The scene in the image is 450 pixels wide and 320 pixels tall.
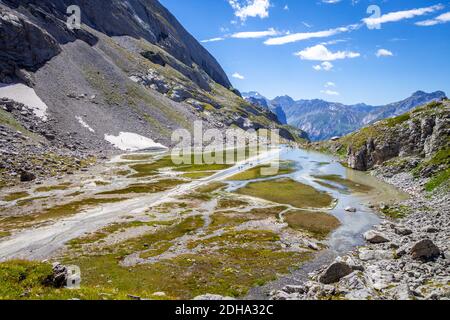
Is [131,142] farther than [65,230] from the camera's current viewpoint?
Yes

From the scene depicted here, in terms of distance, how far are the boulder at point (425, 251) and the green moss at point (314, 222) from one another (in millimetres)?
17533

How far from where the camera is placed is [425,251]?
39969mm

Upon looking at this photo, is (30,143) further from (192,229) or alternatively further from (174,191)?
(192,229)

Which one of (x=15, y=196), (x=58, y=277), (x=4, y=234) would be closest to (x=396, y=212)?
(x=58, y=277)

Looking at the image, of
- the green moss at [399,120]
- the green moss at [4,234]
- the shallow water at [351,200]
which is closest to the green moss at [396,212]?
the shallow water at [351,200]

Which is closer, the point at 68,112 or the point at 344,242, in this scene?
the point at 344,242

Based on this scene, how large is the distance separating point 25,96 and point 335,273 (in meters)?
164

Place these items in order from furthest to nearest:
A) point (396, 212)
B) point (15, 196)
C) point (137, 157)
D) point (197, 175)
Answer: point (137, 157), point (197, 175), point (15, 196), point (396, 212)

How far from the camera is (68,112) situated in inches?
6555

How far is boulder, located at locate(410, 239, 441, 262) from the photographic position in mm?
39688

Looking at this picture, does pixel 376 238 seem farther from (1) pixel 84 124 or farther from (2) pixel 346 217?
(1) pixel 84 124

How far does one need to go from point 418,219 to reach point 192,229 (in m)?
40.5

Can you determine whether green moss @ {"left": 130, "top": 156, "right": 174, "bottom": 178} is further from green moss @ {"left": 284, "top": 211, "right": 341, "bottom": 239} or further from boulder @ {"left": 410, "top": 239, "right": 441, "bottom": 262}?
boulder @ {"left": 410, "top": 239, "right": 441, "bottom": 262}
